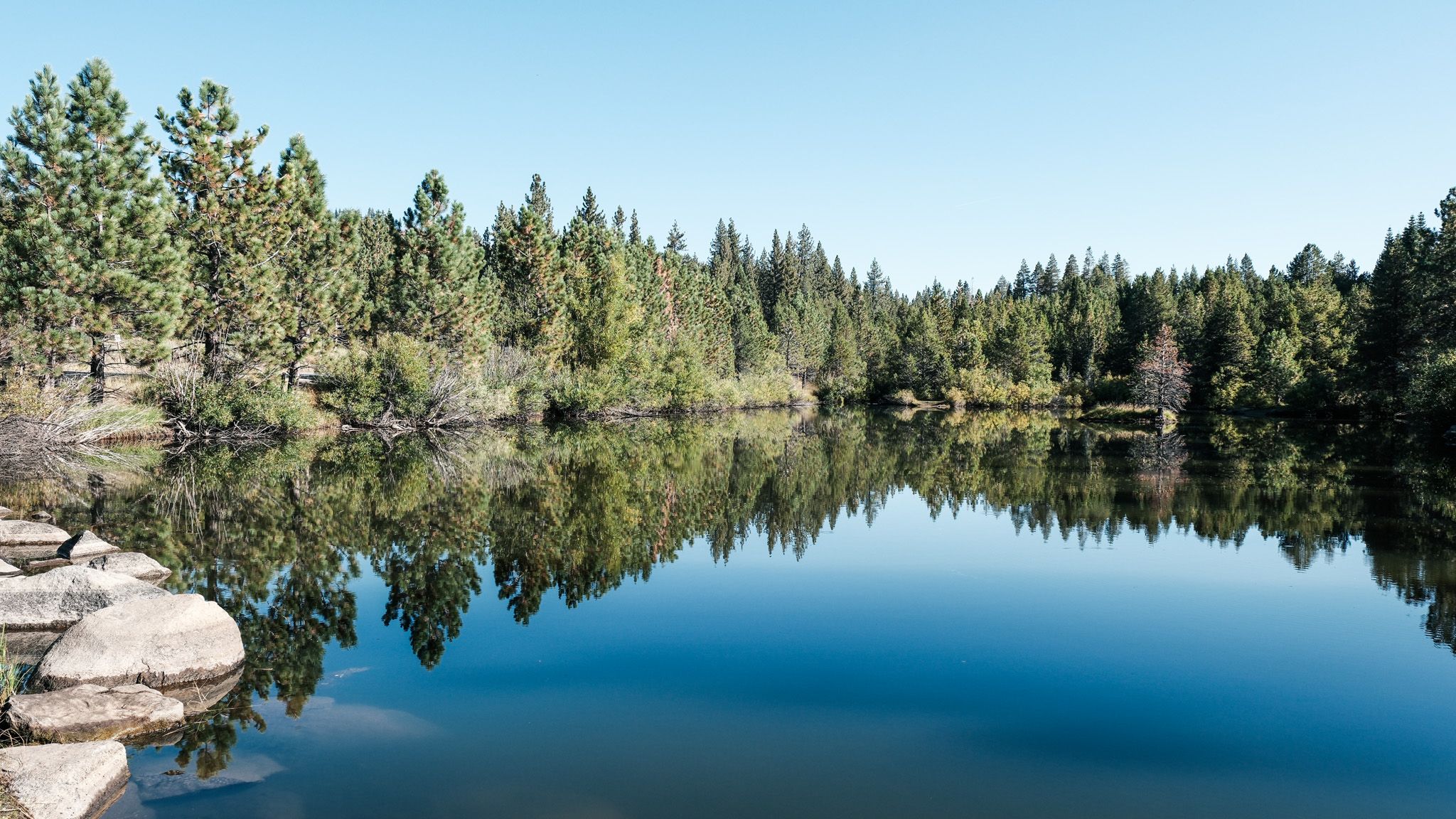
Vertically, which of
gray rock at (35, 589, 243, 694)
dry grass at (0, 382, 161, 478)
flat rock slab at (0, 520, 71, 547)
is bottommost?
gray rock at (35, 589, 243, 694)

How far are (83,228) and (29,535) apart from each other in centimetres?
1737

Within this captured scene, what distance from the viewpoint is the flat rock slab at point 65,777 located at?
5738 millimetres

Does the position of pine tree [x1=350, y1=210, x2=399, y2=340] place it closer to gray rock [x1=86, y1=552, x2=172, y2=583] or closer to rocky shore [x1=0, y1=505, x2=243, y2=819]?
gray rock [x1=86, y1=552, x2=172, y2=583]

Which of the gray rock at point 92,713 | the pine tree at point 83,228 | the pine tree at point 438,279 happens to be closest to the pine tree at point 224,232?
the pine tree at point 83,228

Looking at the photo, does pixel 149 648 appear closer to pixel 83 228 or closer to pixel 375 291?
pixel 83 228

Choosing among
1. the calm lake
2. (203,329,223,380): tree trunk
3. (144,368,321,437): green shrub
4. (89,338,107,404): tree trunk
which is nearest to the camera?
the calm lake

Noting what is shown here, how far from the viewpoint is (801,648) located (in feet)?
32.4

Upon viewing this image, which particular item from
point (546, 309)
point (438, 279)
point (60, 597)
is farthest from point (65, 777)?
point (546, 309)

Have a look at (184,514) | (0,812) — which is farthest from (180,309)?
(0,812)

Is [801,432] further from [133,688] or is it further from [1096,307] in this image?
[1096,307]

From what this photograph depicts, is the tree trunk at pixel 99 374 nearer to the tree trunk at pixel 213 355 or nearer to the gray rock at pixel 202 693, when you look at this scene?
the tree trunk at pixel 213 355

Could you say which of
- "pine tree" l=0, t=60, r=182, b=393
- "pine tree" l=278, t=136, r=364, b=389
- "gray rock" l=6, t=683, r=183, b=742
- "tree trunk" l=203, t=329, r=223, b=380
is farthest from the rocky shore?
"pine tree" l=278, t=136, r=364, b=389

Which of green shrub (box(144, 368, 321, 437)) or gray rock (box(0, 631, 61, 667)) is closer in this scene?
gray rock (box(0, 631, 61, 667))

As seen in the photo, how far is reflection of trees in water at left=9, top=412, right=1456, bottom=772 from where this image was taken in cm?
1139
